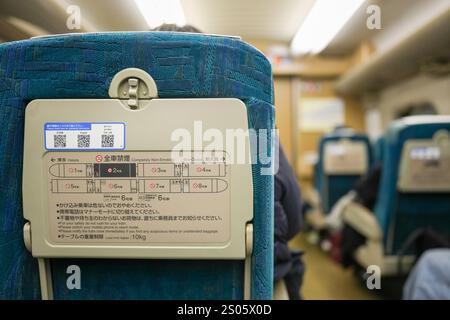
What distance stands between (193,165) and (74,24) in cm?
64

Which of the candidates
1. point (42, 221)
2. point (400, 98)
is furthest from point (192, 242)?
point (400, 98)

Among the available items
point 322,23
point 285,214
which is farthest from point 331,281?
point 322,23

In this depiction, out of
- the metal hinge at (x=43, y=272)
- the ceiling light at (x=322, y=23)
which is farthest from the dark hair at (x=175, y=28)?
the metal hinge at (x=43, y=272)

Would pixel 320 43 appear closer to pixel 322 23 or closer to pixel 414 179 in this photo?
pixel 322 23

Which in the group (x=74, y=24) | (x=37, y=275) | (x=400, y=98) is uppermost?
(x=400, y=98)

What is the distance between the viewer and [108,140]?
0.51 metres

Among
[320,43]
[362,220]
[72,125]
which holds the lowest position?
[362,220]

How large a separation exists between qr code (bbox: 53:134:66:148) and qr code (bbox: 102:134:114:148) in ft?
0.22

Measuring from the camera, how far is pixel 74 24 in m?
0.86

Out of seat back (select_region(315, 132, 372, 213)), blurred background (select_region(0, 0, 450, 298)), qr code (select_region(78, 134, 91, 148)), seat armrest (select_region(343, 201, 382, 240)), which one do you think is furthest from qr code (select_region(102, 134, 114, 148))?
seat back (select_region(315, 132, 372, 213))

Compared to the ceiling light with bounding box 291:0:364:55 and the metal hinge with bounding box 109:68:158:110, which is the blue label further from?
the ceiling light with bounding box 291:0:364:55

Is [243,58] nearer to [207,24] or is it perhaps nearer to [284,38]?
[207,24]

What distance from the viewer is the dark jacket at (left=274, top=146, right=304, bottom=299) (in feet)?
2.61

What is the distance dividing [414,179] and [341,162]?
Answer: 1508mm
